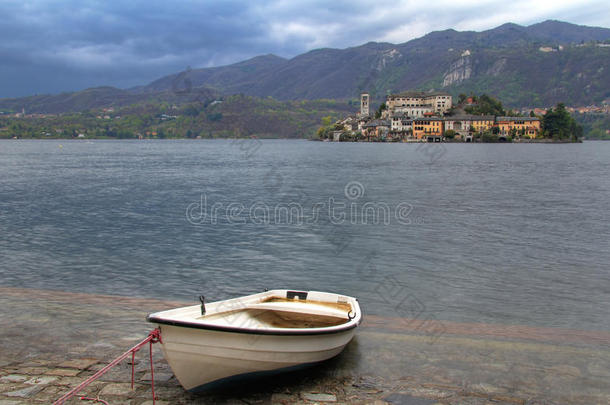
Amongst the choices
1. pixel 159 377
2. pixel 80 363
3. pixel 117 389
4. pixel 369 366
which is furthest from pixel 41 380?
pixel 369 366

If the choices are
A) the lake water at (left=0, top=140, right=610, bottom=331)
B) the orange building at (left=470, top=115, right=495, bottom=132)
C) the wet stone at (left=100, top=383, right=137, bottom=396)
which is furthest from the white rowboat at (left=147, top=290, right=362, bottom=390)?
the orange building at (left=470, top=115, right=495, bottom=132)

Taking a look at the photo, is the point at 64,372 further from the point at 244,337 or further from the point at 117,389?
the point at 244,337

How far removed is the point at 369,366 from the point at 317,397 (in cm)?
196

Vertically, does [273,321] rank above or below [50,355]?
above

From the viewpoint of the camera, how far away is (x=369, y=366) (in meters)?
11.2

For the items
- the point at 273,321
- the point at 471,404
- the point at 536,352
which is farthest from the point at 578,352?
the point at 273,321

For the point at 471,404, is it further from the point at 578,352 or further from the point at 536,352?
Result: the point at 578,352

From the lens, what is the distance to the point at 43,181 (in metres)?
61.2

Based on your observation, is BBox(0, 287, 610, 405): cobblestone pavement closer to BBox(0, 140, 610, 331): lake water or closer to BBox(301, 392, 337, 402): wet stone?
BBox(301, 392, 337, 402): wet stone

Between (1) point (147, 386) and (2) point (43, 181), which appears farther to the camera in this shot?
(2) point (43, 181)

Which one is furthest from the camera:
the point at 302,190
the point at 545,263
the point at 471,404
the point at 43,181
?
the point at 43,181

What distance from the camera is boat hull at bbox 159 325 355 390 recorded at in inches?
356

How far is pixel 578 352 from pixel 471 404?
14.6 ft

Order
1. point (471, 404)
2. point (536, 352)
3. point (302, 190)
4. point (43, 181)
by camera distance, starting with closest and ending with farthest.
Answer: point (471, 404), point (536, 352), point (302, 190), point (43, 181)
